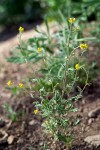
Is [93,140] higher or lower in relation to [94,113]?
lower

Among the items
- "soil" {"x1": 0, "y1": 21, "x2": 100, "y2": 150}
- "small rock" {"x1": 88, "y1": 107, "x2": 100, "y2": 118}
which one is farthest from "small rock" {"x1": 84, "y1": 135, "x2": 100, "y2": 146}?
"small rock" {"x1": 88, "y1": 107, "x2": 100, "y2": 118}

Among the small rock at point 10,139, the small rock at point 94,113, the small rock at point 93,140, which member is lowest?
the small rock at point 93,140

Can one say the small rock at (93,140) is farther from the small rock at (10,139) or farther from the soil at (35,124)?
the small rock at (10,139)

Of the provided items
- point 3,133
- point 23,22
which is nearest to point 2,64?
point 3,133

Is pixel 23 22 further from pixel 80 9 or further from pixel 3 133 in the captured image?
pixel 3 133

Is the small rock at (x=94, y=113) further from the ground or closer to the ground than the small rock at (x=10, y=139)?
further from the ground

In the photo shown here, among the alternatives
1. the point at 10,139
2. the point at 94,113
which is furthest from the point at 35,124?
the point at 94,113

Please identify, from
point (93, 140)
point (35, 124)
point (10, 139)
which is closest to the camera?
point (93, 140)

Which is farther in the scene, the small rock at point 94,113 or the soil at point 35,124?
the small rock at point 94,113

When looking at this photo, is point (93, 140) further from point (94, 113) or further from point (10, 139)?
point (10, 139)

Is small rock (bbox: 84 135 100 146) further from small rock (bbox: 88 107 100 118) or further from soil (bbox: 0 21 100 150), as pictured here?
small rock (bbox: 88 107 100 118)

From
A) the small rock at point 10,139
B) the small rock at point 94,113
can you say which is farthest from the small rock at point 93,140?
the small rock at point 10,139
